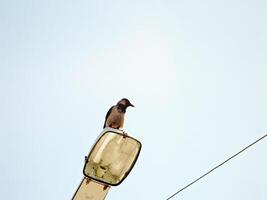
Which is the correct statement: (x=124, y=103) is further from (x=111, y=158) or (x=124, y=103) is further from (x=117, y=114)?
(x=111, y=158)

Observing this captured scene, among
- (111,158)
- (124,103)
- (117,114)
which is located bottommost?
(111,158)

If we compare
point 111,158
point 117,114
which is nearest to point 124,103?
point 117,114

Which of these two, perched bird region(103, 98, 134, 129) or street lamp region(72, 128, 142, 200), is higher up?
perched bird region(103, 98, 134, 129)

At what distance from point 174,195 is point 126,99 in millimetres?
5009

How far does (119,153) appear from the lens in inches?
132

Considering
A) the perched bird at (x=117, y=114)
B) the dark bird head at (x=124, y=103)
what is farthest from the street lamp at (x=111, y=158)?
the dark bird head at (x=124, y=103)

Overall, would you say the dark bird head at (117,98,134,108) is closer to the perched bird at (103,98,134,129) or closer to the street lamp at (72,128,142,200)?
the perched bird at (103,98,134,129)

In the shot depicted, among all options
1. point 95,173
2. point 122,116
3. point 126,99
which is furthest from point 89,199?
point 126,99

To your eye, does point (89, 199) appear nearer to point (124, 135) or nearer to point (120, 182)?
point (120, 182)

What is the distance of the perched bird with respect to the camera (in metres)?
7.72

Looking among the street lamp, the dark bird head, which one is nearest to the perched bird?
the dark bird head

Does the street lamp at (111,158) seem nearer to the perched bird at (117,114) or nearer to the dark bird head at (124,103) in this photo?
the perched bird at (117,114)

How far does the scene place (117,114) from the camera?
8.12 meters

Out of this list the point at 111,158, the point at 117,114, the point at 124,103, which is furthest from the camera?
the point at 124,103
